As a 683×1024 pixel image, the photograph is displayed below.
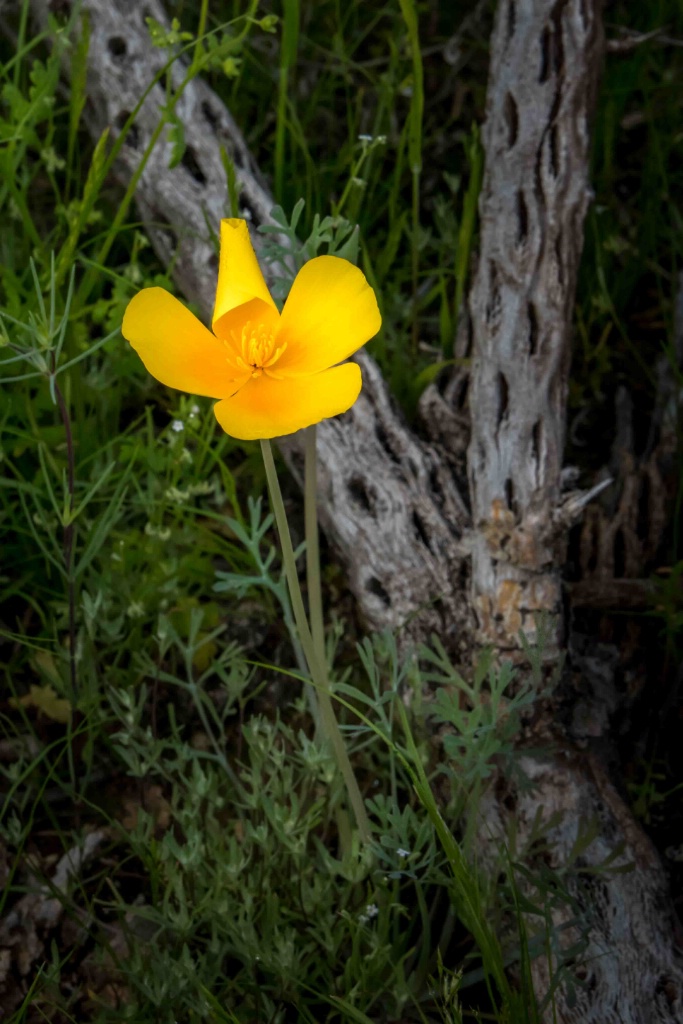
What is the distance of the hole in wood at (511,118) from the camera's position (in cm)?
212

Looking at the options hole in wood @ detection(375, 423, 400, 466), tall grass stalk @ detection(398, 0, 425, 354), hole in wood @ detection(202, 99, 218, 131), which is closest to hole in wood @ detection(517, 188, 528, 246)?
tall grass stalk @ detection(398, 0, 425, 354)

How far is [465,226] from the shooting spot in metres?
2.13

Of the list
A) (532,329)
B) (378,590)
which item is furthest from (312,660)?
(532,329)

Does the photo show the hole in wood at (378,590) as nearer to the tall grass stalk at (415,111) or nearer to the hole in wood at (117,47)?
the tall grass stalk at (415,111)

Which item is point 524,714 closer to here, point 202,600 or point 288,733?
point 288,733

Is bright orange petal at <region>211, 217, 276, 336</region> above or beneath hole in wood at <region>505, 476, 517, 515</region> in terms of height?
above

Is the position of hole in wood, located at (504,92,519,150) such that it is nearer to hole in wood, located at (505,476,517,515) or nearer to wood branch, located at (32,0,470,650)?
wood branch, located at (32,0,470,650)

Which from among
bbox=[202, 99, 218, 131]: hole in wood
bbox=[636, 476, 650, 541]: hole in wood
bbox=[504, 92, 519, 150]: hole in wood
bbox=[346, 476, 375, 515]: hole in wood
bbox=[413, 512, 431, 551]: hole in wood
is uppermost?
bbox=[202, 99, 218, 131]: hole in wood

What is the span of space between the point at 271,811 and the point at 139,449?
757 mm

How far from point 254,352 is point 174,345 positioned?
0.11 meters

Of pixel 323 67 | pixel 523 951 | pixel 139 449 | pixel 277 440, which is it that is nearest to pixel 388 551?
pixel 277 440

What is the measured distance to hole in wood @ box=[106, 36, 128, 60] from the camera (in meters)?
2.33

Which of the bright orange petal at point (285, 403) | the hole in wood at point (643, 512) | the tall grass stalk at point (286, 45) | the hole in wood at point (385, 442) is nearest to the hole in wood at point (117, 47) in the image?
the tall grass stalk at point (286, 45)

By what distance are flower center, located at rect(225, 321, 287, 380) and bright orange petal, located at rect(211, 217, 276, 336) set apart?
30 mm
